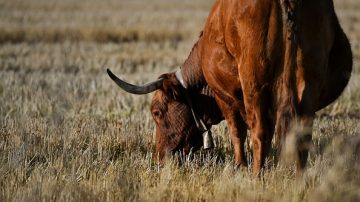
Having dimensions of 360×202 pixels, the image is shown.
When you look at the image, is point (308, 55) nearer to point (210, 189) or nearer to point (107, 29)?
point (210, 189)

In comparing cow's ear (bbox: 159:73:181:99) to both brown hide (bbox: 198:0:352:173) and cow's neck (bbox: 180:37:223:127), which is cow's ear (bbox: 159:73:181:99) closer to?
cow's neck (bbox: 180:37:223:127)

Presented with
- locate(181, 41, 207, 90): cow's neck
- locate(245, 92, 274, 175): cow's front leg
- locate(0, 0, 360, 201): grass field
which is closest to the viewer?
locate(0, 0, 360, 201): grass field

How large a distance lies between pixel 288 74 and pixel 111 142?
3.01 m

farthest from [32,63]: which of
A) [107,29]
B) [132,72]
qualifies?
[107,29]

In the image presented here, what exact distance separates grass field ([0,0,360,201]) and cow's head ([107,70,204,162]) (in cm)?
16

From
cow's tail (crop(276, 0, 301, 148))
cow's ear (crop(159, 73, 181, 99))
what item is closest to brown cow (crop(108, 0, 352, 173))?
cow's tail (crop(276, 0, 301, 148))

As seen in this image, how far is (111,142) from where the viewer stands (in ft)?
27.2

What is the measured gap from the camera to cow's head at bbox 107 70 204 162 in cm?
788

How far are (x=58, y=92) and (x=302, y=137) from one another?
7196 millimetres

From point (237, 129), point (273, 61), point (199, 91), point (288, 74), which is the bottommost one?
point (237, 129)

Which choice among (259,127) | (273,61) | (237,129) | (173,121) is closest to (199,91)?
(173,121)

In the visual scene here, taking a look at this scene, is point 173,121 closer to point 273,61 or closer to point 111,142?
point 111,142

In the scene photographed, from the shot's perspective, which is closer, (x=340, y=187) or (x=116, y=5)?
(x=340, y=187)

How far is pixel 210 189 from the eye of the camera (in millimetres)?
5793
